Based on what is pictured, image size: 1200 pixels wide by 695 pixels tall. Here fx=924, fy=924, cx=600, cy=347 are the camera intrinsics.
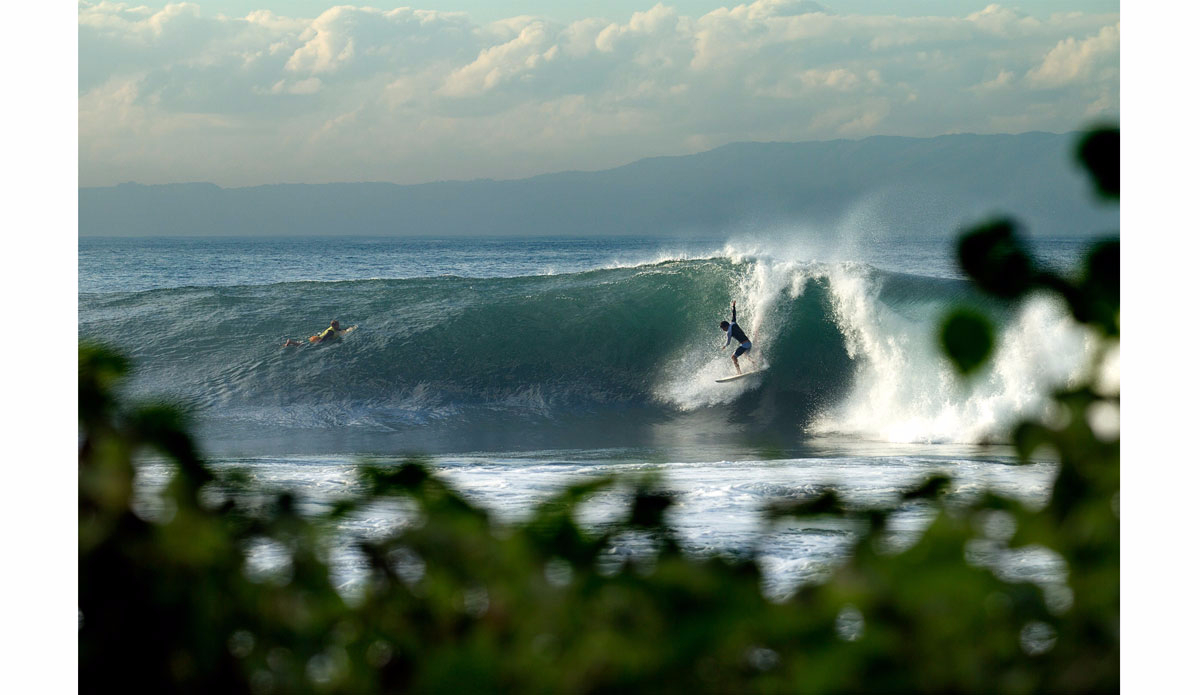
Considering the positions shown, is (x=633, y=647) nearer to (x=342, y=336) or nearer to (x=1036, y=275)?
(x=1036, y=275)

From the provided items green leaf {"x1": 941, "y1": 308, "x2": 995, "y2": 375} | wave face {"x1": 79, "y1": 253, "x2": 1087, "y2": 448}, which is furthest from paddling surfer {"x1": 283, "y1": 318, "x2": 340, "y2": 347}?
green leaf {"x1": 941, "y1": 308, "x2": 995, "y2": 375}

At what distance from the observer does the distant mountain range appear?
538 inches

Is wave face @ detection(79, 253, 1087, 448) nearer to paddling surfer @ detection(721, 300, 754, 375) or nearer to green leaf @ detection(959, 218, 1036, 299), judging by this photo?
paddling surfer @ detection(721, 300, 754, 375)

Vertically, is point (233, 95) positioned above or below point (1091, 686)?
above

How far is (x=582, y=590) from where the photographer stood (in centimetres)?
33

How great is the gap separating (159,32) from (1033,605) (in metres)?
18.9

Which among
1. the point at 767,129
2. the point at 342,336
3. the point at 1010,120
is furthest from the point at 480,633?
the point at 1010,120

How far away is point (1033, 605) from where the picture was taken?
32 centimetres

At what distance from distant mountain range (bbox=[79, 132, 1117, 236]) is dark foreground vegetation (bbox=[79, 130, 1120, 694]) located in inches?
508

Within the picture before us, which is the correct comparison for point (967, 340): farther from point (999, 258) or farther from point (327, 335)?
point (327, 335)

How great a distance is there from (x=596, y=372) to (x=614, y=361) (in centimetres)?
22

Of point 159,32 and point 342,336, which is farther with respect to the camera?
point 159,32

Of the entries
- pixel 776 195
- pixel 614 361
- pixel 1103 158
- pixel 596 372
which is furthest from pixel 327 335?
pixel 1103 158

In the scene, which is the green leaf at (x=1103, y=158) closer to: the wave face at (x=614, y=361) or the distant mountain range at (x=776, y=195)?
the wave face at (x=614, y=361)
